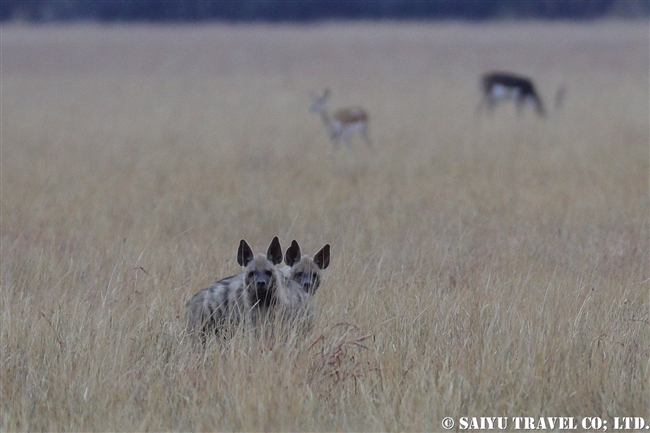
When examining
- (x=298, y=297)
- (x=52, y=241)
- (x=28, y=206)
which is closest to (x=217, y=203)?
(x=28, y=206)

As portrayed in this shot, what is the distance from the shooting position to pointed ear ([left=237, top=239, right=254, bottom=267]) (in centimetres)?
589

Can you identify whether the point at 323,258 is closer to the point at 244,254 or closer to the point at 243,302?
the point at 244,254

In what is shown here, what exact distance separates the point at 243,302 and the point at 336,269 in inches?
65.1

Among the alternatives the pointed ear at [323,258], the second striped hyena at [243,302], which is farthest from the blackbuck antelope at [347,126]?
the second striped hyena at [243,302]

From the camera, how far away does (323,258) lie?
6.47 meters

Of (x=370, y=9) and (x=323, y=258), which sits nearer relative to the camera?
(x=323, y=258)

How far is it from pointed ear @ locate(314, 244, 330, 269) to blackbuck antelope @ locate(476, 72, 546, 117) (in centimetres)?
1937

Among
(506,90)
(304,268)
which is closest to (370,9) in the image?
(506,90)

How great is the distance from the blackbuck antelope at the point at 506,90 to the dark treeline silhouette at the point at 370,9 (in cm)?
2892

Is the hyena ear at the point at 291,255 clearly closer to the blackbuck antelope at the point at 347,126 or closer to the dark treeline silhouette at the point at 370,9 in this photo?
the blackbuck antelope at the point at 347,126

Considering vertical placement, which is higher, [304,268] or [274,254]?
[274,254]

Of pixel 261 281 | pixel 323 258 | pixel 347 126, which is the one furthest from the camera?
pixel 347 126

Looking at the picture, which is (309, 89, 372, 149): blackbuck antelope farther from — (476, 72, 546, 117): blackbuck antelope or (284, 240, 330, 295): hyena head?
(284, 240, 330, 295): hyena head

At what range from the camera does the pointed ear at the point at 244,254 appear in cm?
589
